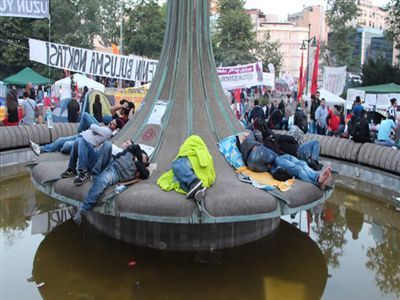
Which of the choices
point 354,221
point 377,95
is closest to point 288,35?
point 377,95

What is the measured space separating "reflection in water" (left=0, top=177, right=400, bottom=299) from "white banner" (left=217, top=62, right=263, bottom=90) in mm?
11527

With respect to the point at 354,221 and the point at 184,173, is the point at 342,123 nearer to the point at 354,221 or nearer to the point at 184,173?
the point at 354,221

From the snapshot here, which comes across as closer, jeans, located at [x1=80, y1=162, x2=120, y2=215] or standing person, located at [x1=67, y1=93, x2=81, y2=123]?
jeans, located at [x1=80, y1=162, x2=120, y2=215]

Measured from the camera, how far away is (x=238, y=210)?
6094 millimetres

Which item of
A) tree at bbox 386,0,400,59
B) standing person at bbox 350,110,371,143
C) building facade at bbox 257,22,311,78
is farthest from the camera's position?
building facade at bbox 257,22,311,78

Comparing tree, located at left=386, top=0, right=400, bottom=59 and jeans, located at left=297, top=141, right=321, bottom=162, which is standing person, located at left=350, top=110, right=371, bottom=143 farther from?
tree, located at left=386, top=0, right=400, bottom=59

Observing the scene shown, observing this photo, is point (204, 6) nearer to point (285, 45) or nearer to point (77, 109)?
point (77, 109)

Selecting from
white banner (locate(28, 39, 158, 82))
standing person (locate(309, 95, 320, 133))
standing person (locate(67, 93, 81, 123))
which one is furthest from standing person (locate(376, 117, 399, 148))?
standing person (locate(67, 93, 81, 123))

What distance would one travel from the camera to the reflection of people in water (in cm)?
827

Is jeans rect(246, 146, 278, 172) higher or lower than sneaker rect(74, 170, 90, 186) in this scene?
higher

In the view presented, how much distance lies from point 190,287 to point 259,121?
212 inches

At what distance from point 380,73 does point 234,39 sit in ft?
70.1

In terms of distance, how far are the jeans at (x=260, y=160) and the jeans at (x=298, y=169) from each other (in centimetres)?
12

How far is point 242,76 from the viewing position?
19.7 metres
